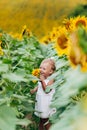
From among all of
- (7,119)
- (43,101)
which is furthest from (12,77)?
(43,101)

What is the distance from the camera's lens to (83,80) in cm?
157

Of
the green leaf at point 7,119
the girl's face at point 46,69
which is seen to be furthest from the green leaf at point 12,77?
the girl's face at point 46,69

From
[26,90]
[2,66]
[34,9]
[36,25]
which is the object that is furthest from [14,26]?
[2,66]

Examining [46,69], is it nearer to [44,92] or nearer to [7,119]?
[44,92]

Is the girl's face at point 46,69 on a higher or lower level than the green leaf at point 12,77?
higher

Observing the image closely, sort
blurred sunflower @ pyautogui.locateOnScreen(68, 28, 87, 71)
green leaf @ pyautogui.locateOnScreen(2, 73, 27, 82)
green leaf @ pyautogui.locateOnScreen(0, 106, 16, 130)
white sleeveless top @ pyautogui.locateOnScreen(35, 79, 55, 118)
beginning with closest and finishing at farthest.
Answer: blurred sunflower @ pyautogui.locateOnScreen(68, 28, 87, 71) < green leaf @ pyautogui.locateOnScreen(0, 106, 16, 130) < green leaf @ pyautogui.locateOnScreen(2, 73, 27, 82) < white sleeveless top @ pyautogui.locateOnScreen(35, 79, 55, 118)

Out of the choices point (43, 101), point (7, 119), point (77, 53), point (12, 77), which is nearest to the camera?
point (77, 53)

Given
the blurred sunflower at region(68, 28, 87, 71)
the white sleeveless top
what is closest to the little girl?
the white sleeveless top

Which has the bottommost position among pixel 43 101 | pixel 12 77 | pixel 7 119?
pixel 7 119

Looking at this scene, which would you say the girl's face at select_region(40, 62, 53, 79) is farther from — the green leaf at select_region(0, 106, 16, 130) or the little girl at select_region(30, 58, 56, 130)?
the green leaf at select_region(0, 106, 16, 130)

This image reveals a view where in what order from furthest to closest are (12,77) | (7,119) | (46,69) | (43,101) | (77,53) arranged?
(43,101) → (46,69) → (12,77) → (7,119) → (77,53)

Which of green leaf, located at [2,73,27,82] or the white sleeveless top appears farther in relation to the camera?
the white sleeveless top

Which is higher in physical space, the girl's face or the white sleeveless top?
the girl's face

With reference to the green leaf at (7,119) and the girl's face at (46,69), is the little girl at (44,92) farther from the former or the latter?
the green leaf at (7,119)
